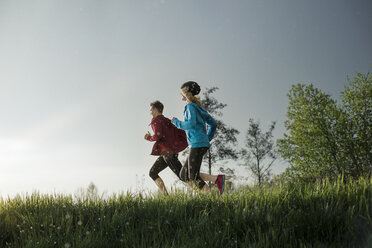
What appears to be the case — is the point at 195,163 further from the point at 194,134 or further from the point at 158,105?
the point at 158,105

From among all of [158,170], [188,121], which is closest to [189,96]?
[188,121]

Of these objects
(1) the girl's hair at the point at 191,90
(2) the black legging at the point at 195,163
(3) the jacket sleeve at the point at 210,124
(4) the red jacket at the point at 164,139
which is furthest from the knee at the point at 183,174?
(1) the girl's hair at the point at 191,90

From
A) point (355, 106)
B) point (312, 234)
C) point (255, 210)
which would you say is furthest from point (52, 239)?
point (355, 106)

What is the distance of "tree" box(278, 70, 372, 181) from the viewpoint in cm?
1501

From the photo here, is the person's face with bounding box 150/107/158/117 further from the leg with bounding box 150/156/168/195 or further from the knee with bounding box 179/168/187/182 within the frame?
the knee with bounding box 179/168/187/182

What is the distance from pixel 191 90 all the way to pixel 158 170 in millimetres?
1941

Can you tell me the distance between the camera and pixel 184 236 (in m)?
3.31

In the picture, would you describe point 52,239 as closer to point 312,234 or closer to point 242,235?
point 242,235

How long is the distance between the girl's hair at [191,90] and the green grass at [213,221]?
6.08 feet

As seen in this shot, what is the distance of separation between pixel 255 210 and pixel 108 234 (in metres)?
1.81

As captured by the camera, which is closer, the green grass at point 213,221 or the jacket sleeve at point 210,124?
the green grass at point 213,221

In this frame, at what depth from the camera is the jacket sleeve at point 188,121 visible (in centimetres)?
535

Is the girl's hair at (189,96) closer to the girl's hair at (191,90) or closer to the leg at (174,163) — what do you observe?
the girl's hair at (191,90)

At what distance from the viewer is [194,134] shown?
548 cm
